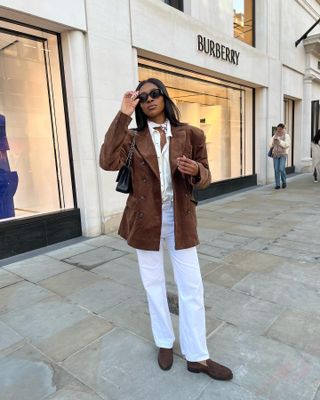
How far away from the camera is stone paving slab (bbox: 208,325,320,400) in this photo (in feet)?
7.25

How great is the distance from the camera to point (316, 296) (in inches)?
137

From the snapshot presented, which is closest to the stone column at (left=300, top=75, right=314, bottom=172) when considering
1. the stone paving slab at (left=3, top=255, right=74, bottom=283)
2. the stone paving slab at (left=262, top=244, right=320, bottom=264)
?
the stone paving slab at (left=262, top=244, right=320, bottom=264)

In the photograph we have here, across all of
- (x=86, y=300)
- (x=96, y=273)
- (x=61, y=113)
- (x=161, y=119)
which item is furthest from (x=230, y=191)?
(x=161, y=119)

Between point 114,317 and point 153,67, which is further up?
point 153,67

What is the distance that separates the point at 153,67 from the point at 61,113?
2.76 metres

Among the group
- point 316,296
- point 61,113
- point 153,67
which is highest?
point 153,67

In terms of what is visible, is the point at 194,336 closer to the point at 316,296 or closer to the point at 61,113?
the point at 316,296

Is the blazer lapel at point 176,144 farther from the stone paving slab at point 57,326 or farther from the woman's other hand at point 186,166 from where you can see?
the stone paving slab at point 57,326

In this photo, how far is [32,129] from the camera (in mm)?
5805

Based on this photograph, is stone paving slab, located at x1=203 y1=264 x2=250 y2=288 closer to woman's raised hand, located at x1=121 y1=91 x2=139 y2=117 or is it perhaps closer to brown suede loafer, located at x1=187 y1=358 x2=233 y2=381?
brown suede loafer, located at x1=187 y1=358 x2=233 y2=381

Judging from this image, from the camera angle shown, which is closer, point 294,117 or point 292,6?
point 292,6

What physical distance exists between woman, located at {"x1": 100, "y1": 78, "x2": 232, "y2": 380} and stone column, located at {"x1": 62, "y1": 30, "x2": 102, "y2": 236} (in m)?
3.50

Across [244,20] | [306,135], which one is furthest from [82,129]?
[306,135]

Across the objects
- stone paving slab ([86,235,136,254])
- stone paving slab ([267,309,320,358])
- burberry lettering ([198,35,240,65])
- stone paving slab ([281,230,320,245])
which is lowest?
stone paving slab ([281,230,320,245])
